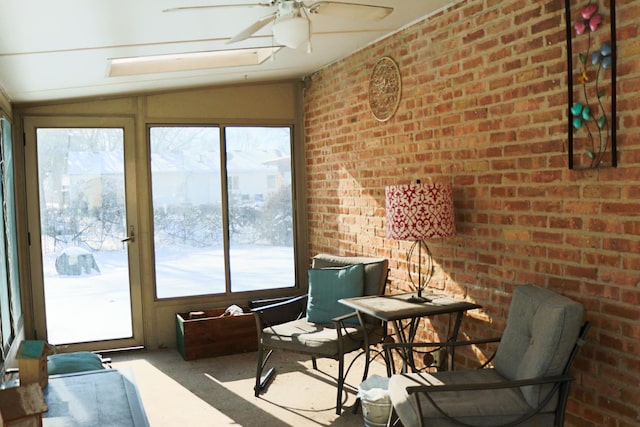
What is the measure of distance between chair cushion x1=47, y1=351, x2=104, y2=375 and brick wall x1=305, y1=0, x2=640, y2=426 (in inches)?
87.3

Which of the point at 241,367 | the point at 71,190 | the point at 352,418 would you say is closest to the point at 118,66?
the point at 71,190

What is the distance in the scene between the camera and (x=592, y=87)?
2.93 meters

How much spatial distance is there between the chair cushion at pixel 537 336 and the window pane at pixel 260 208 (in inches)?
130

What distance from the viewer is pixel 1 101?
14.8 ft

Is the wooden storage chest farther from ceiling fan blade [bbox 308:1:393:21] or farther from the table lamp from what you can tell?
ceiling fan blade [bbox 308:1:393:21]

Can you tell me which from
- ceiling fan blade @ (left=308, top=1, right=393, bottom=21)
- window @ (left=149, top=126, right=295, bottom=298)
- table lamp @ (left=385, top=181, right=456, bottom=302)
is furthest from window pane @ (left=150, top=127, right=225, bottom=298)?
ceiling fan blade @ (left=308, top=1, right=393, bottom=21)

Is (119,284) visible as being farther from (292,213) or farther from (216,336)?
(292,213)

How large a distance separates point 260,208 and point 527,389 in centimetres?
370

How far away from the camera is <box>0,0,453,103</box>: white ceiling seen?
2.94 meters

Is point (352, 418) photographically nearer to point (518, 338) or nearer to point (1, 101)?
point (518, 338)

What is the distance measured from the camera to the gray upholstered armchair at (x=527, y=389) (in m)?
2.74

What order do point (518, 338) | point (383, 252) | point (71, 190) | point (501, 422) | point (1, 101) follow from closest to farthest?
point (501, 422), point (518, 338), point (1, 101), point (383, 252), point (71, 190)

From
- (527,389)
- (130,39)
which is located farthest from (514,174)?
(130,39)

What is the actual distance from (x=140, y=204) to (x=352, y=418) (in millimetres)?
2869
